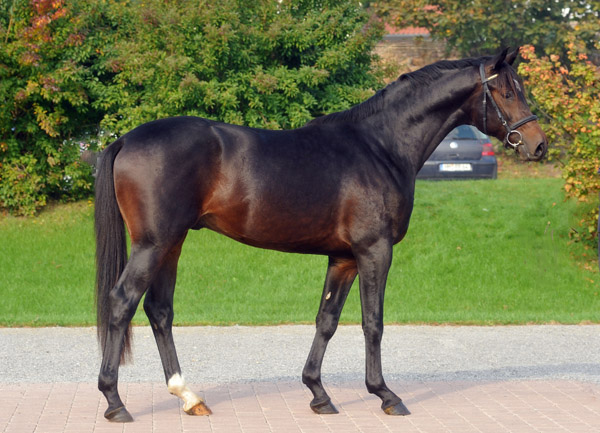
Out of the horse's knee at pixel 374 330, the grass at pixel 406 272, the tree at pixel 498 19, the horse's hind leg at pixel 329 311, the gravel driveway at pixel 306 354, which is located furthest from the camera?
the tree at pixel 498 19

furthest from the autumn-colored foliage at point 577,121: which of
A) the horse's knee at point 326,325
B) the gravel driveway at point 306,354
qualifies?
the horse's knee at point 326,325

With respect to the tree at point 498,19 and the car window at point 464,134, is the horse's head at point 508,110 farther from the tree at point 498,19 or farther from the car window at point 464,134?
the tree at point 498,19

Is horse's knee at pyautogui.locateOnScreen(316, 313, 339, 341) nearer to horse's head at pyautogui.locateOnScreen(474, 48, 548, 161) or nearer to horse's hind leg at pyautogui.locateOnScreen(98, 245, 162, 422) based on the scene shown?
horse's hind leg at pyautogui.locateOnScreen(98, 245, 162, 422)

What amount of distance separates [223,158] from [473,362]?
10.9ft

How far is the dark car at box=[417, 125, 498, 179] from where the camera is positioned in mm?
18000

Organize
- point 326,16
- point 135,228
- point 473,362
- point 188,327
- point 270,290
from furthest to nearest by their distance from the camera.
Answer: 1. point 326,16
2. point 270,290
3. point 188,327
4. point 473,362
5. point 135,228

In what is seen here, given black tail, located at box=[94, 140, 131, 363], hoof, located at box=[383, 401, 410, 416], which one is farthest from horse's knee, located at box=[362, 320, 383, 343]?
black tail, located at box=[94, 140, 131, 363]

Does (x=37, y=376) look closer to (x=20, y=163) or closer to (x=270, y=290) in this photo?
(x=270, y=290)

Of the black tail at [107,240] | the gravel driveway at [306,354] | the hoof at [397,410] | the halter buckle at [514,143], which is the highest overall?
the halter buckle at [514,143]

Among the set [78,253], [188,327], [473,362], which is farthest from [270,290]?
[473,362]

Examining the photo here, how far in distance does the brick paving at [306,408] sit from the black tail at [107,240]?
0.53 metres

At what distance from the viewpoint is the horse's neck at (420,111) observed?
5.83 m

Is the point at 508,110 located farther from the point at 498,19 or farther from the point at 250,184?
the point at 498,19

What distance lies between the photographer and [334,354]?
779 centimetres
